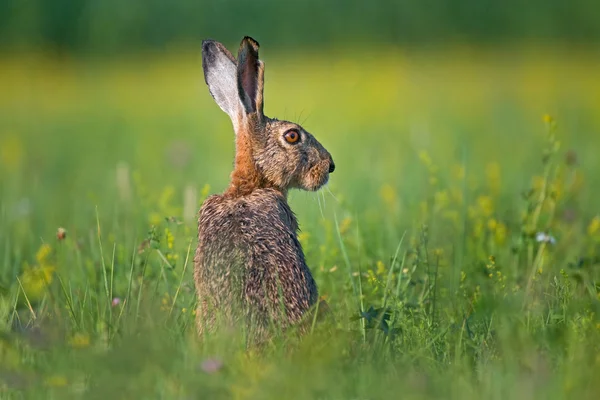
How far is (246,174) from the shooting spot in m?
5.01

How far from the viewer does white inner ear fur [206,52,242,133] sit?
517 centimetres

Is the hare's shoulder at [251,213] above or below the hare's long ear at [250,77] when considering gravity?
below

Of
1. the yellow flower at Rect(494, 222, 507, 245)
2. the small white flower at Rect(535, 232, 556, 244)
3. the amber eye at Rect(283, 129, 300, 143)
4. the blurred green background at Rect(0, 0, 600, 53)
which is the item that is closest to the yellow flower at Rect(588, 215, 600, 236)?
the small white flower at Rect(535, 232, 556, 244)

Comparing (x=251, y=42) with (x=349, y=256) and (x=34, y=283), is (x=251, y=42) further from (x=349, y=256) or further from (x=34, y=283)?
(x=34, y=283)

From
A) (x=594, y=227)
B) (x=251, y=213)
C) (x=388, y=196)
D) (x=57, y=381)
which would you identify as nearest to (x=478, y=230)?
(x=594, y=227)

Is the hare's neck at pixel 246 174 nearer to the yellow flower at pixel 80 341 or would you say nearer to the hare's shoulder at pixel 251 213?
the hare's shoulder at pixel 251 213

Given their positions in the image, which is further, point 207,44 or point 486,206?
point 486,206

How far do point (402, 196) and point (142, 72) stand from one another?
513 inches

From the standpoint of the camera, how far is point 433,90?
16.2 m

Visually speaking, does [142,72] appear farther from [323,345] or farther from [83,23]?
[323,345]

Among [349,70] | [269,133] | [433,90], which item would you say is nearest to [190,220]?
[269,133]

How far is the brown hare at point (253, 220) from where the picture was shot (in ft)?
13.6

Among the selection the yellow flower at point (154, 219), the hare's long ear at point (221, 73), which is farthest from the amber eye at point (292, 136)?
the yellow flower at point (154, 219)

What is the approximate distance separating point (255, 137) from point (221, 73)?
1.45 ft
